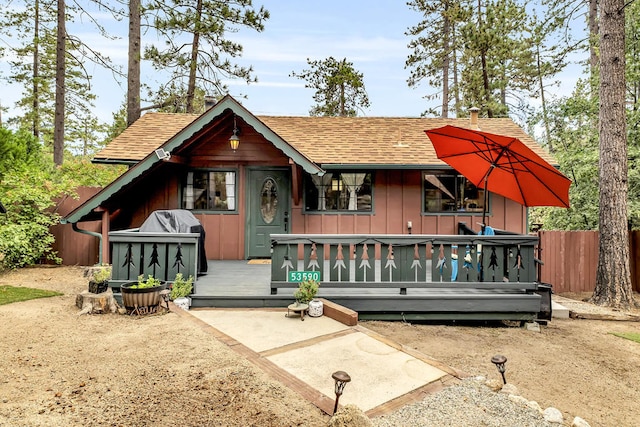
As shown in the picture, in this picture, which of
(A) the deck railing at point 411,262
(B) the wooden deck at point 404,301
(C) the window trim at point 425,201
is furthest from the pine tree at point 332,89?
(B) the wooden deck at point 404,301

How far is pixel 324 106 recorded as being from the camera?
20891 millimetres

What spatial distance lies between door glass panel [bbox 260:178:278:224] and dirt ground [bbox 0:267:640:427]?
372 cm

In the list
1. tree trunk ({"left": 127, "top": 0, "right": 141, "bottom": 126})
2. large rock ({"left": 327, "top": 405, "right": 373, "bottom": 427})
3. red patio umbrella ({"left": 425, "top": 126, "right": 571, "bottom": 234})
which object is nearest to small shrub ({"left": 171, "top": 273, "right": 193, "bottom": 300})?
large rock ({"left": 327, "top": 405, "right": 373, "bottom": 427})

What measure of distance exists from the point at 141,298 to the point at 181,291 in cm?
48

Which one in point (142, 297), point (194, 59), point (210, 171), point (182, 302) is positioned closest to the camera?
point (142, 297)

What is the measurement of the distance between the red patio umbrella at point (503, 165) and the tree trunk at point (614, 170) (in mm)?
2727

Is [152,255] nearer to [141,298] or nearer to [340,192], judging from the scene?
[141,298]

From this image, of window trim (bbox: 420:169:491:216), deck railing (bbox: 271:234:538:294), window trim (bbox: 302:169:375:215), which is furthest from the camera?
window trim (bbox: 420:169:491:216)

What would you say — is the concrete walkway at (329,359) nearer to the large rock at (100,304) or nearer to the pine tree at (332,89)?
the large rock at (100,304)

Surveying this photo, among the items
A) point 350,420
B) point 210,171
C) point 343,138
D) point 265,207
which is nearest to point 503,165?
point 343,138

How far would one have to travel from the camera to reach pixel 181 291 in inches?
184

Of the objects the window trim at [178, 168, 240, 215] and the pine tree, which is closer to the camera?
the window trim at [178, 168, 240, 215]

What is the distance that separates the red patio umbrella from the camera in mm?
4656

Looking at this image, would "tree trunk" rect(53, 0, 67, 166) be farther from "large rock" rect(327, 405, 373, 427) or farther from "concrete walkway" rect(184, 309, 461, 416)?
"large rock" rect(327, 405, 373, 427)
